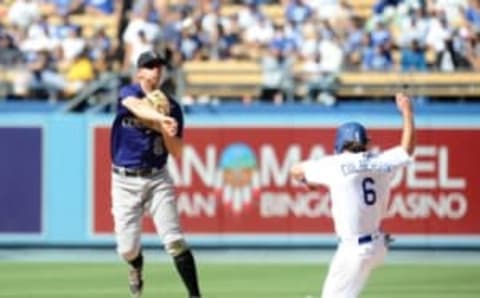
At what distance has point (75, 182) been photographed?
20.1m

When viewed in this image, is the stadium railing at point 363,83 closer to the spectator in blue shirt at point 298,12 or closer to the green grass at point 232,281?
the spectator in blue shirt at point 298,12

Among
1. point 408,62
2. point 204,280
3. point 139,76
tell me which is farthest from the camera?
point 408,62

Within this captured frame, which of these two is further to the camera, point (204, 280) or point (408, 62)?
point (408, 62)

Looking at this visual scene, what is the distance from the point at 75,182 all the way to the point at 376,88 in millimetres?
3949

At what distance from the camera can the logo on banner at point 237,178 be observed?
20.0m

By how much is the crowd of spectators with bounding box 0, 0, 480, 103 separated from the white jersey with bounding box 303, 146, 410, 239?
9830 millimetres

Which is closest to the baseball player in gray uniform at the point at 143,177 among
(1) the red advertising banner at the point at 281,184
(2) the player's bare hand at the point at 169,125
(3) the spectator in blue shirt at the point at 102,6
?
(2) the player's bare hand at the point at 169,125

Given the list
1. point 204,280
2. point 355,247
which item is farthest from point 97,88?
point 355,247

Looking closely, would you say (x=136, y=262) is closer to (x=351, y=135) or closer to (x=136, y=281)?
(x=136, y=281)

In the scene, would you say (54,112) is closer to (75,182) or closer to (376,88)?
(75,182)

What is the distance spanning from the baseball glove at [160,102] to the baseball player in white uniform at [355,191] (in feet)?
7.37

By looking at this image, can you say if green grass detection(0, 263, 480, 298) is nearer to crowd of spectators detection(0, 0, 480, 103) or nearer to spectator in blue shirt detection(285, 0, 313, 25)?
crowd of spectators detection(0, 0, 480, 103)

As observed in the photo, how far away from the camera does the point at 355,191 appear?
1052 centimetres

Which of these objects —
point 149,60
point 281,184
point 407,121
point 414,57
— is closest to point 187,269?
point 149,60
